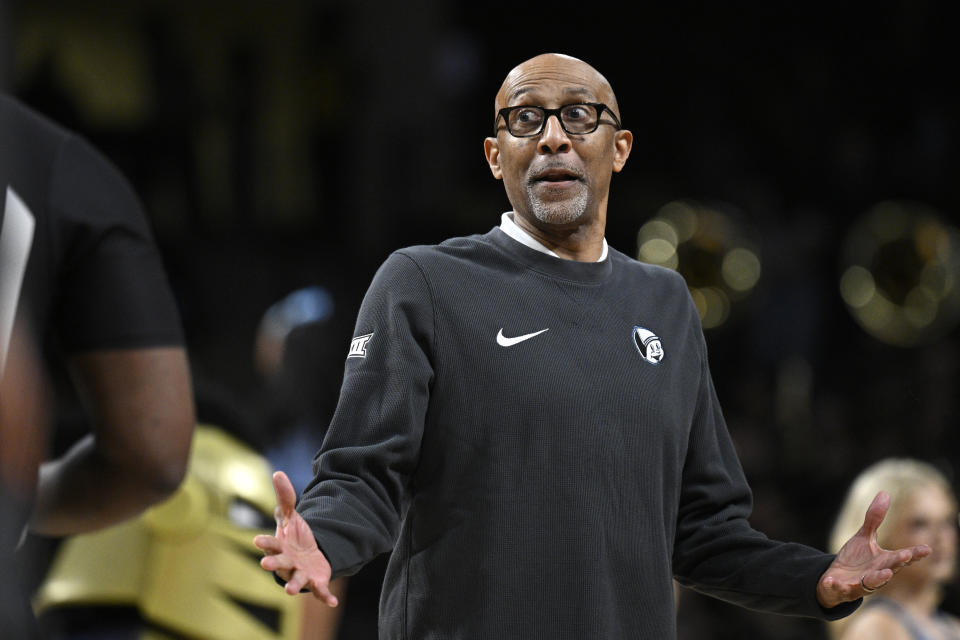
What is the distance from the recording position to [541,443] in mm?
2262

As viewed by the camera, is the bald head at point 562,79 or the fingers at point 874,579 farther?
the bald head at point 562,79

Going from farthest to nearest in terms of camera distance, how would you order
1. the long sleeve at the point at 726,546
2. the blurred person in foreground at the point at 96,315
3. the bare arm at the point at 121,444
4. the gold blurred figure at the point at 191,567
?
the gold blurred figure at the point at 191,567
the long sleeve at the point at 726,546
the bare arm at the point at 121,444
the blurred person in foreground at the point at 96,315

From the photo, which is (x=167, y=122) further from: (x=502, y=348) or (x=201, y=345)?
(x=502, y=348)

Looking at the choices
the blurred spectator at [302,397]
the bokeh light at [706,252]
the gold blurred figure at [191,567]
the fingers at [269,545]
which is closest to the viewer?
the fingers at [269,545]

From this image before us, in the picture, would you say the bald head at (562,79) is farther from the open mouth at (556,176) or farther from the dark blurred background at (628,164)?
the dark blurred background at (628,164)

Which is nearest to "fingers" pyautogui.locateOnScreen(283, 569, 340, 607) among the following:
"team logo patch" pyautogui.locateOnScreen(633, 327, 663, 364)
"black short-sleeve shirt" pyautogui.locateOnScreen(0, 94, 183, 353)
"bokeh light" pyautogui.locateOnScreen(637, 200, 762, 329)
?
"black short-sleeve shirt" pyautogui.locateOnScreen(0, 94, 183, 353)

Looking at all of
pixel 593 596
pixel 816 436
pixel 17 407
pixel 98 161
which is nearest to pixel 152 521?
pixel 593 596

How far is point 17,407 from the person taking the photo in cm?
125

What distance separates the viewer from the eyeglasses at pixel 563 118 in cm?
241

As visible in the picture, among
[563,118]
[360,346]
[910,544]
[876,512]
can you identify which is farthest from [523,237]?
[910,544]

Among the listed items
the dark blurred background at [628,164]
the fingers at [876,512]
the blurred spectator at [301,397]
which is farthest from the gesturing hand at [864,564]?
the dark blurred background at [628,164]

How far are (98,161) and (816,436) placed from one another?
8.19m

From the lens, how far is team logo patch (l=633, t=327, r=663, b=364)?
2.41 m

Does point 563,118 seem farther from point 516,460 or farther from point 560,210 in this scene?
point 516,460
